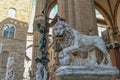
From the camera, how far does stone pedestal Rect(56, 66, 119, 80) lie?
331 centimetres

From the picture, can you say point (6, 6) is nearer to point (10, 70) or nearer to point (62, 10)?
point (10, 70)

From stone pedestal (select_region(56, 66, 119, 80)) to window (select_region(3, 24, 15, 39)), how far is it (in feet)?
66.5

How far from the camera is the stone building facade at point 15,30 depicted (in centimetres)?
2158

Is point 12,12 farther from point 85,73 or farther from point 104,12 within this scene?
point 85,73

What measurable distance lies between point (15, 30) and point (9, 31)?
69cm

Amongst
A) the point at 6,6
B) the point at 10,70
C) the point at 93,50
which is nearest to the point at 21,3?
the point at 6,6

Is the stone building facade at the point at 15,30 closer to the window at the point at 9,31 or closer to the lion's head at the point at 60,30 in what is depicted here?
the window at the point at 9,31

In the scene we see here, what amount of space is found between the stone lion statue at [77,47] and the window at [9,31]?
64.7 ft

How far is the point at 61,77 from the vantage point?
3.31 m

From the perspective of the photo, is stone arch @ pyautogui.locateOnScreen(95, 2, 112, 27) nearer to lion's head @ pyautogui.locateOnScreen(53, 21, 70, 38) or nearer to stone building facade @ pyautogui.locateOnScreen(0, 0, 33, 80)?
stone building facade @ pyautogui.locateOnScreen(0, 0, 33, 80)

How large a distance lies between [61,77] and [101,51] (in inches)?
44.4

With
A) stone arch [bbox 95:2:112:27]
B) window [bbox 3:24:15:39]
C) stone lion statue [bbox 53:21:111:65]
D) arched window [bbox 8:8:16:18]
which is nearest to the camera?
stone lion statue [bbox 53:21:111:65]

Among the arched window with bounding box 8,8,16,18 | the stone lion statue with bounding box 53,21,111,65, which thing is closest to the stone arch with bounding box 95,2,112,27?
the arched window with bounding box 8,8,16,18

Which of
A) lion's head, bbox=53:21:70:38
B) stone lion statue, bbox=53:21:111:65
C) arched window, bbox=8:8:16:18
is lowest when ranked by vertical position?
stone lion statue, bbox=53:21:111:65
